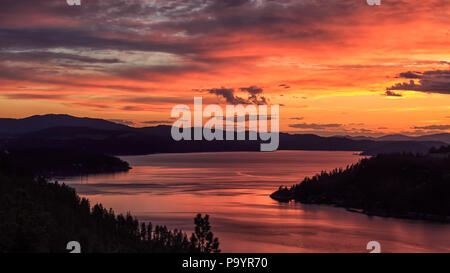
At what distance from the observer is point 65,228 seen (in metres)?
84.1

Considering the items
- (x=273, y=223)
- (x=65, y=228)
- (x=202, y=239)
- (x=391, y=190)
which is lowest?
(x=273, y=223)

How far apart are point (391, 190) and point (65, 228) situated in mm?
127645

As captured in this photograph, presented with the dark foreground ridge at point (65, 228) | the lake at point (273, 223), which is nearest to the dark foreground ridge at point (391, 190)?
the lake at point (273, 223)

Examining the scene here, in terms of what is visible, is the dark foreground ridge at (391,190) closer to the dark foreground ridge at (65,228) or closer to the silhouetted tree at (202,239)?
the silhouetted tree at (202,239)

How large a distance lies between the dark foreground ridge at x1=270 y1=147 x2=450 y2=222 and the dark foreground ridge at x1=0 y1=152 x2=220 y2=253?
8159 cm

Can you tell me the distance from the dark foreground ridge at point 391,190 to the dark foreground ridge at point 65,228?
268 feet

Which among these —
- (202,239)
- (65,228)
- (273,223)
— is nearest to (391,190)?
(273,223)

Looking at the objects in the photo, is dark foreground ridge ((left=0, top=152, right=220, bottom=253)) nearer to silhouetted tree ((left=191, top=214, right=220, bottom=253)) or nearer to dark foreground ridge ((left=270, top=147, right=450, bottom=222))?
silhouetted tree ((left=191, top=214, right=220, bottom=253))

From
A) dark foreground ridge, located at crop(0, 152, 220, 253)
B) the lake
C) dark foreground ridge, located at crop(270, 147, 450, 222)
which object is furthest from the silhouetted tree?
dark foreground ridge, located at crop(270, 147, 450, 222)

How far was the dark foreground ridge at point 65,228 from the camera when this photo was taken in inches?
1180

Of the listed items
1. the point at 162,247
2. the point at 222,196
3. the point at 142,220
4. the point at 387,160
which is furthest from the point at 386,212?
the point at 162,247

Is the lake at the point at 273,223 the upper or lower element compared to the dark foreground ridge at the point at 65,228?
lower

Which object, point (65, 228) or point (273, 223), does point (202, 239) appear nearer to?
point (65, 228)

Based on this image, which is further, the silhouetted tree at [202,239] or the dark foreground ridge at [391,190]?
the dark foreground ridge at [391,190]
